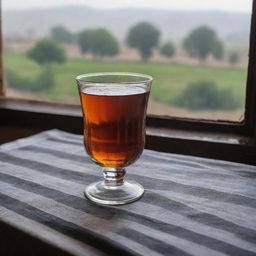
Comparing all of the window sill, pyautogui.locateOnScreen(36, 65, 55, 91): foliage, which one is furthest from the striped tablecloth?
pyautogui.locateOnScreen(36, 65, 55, 91): foliage

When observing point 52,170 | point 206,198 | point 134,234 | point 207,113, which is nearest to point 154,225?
point 134,234

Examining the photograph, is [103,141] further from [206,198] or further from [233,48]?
[233,48]

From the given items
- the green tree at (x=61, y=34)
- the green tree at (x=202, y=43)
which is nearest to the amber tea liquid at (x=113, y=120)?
the green tree at (x=202, y=43)

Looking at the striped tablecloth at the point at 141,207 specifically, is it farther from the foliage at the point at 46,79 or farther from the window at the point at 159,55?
the foliage at the point at 46,79

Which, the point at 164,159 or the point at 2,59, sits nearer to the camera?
the point at 164,159

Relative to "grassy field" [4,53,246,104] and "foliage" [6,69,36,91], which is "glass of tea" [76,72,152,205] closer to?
"grassy field" [4,53,246,104]

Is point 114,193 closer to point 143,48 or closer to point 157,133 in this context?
point 157,133

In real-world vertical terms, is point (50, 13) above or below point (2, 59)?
above

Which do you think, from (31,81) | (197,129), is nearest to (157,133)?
(197,129)
